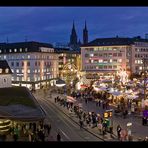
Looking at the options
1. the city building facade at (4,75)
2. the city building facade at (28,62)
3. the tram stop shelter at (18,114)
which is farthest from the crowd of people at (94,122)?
the city building facade at (28,62)

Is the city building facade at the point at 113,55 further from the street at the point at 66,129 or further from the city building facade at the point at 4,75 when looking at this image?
the street at the point at 66,129

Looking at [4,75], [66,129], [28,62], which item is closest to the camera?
[66,129]

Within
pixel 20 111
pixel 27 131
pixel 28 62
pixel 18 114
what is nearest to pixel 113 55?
pixel 28 62

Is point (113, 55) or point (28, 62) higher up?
point (113, 55)

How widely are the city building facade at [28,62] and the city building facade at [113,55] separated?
12.0 m

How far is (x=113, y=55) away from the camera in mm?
88875

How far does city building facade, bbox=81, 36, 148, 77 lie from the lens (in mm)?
88312

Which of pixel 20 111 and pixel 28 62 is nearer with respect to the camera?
pixel 20 111

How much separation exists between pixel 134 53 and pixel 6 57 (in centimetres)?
Answer: 3293

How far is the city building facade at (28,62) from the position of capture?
79688 millimetres

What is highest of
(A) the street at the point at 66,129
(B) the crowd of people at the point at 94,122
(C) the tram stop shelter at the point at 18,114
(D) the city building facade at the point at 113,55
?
(D) the city building facade at the point at 113,55

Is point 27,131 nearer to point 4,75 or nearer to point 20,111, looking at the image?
point 20,111

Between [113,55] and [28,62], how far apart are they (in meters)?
22.0
